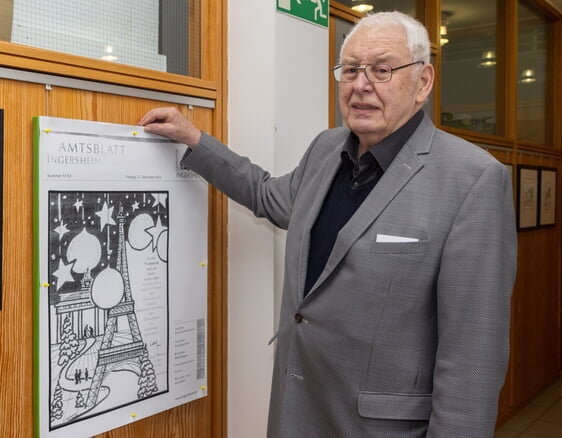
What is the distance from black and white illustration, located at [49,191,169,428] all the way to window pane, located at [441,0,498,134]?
2166 mm

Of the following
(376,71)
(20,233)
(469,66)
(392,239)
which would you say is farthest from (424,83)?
(469,66)

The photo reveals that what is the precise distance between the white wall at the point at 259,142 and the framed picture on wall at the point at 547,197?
3202 mm

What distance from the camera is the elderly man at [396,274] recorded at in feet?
4.34

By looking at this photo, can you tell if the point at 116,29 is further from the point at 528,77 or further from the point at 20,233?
the point at 528,77

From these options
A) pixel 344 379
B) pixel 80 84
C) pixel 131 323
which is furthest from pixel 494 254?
pixel 80 84

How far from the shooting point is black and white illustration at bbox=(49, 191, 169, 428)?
1.49 metres

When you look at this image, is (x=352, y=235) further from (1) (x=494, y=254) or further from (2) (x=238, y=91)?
(2) (x=238, y=91)

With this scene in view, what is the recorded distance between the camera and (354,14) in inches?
91.0

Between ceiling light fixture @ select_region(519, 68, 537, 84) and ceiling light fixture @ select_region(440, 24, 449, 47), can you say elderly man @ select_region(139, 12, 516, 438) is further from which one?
ceiling light fixture @ select_region(519, 68, 537, 84)

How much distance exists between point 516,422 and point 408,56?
345 cm

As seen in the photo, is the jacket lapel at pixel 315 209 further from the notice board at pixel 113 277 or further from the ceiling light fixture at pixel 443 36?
the ceiling light fixture at pixel 443 36

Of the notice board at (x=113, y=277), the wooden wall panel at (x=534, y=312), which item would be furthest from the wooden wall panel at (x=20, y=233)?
the wooden wall panel at (x=534, y=312)

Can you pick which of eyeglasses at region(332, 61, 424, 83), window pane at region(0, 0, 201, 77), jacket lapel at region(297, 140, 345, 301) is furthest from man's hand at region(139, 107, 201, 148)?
eyeglasses at region(332, 61, 424, 83)

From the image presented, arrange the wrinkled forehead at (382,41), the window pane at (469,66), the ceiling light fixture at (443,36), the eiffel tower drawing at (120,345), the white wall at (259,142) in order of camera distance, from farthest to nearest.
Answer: the window pane at (469,66)
the ceiling light fixture at (443,36)
the white wall at (259,142)
the eiffel tower drawing at (120,345)
the wrinkled forehead at (382,41)
